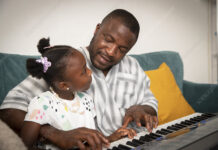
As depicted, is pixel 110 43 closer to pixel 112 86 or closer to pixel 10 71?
pixel 112 86

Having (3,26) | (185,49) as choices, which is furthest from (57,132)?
(185,49)

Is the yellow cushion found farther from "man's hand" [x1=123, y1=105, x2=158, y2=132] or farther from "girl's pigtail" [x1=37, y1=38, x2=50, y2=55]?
"girl's pigtail" [x1=37, y1=38, x2=50, y2=55]

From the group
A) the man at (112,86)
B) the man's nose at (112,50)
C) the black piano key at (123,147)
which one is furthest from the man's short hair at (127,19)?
the black piano key at (123,147)

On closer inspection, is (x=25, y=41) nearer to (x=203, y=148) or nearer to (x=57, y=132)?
(x=57, y=132)

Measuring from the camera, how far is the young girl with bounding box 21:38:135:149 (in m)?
0.80

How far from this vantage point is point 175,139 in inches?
30.7

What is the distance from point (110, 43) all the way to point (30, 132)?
1.79ft

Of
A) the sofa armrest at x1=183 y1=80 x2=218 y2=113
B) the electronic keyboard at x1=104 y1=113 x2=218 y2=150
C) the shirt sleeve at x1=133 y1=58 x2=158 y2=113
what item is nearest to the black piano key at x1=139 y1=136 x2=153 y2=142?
the electronic keyboard at x1=104 y1=113 x2=218 y2=150

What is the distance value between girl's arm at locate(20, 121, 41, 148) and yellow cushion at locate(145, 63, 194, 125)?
98 cm

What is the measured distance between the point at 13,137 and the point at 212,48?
3234 mm

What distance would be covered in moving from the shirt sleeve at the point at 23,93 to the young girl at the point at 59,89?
0.05 metres

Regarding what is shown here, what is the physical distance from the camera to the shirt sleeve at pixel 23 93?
84 cm

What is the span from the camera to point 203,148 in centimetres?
76

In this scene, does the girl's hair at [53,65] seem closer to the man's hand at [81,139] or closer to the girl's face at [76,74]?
the girl's face at [76,74]
